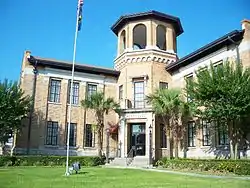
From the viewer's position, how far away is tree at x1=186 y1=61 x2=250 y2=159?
18859 mm

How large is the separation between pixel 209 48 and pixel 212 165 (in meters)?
9.77

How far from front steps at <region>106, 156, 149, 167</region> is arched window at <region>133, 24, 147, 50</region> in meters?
11.6

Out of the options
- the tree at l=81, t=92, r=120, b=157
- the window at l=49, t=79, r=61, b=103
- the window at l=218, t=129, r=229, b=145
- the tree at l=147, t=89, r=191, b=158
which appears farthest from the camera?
the window at l=49, t=79, r=61, b=103

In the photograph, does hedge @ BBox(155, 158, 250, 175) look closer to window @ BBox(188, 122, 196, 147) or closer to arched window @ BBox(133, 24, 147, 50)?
window @ BBox(188, 122, 196, 147)

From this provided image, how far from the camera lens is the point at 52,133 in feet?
93.5

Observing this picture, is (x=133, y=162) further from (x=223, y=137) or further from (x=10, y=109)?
(x=10, y=109)

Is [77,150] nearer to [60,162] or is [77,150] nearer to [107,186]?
[60,162]

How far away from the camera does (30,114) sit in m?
27.6

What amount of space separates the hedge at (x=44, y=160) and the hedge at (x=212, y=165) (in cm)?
603

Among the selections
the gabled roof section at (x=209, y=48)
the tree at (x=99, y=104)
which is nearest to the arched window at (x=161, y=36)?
the gabled roof section at (x=209, y=48)

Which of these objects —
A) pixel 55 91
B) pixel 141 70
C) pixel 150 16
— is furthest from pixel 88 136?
pixel 150 16

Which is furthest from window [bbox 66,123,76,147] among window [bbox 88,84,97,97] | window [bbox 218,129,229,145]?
window [bbox 218,129,229,145]

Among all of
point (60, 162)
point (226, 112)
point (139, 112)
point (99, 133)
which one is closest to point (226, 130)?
point (226, 112)

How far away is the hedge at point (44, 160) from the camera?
24062mm
